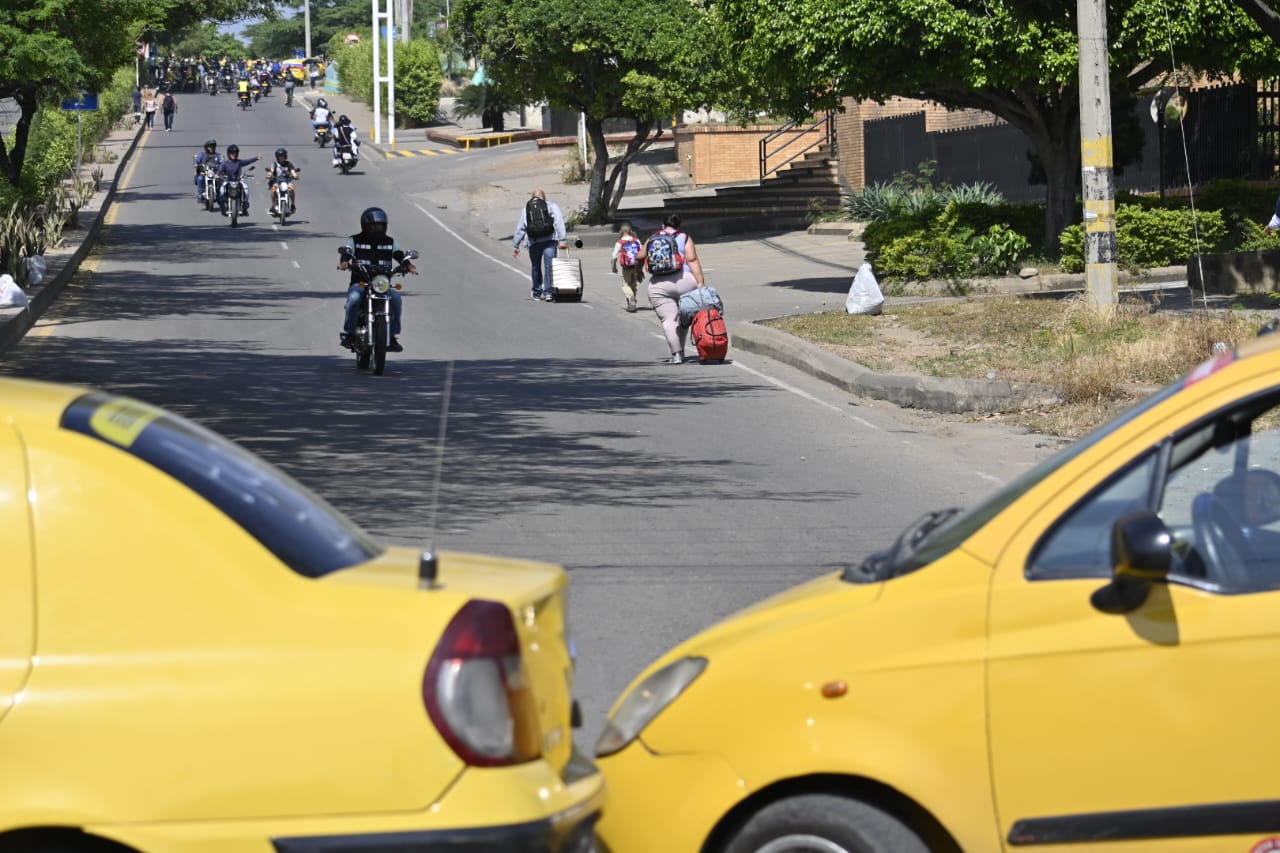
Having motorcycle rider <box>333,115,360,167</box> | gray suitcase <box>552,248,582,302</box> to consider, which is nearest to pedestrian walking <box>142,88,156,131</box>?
motorcycle rider <box>333,115,360,167</box>

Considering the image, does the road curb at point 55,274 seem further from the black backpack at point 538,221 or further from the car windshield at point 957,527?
the car windshield at point 957,527

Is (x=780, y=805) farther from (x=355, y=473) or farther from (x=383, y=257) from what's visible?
(x=383, y=257)

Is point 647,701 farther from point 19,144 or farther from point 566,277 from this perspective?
point 19,144

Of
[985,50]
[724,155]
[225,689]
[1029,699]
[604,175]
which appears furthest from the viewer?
[724,155]

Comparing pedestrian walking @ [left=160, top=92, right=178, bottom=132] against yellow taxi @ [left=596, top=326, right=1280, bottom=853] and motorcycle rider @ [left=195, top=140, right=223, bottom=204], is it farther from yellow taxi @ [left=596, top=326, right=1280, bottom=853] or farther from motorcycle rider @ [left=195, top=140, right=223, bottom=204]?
yellow taxi @ [left=596, top=326, right=1280, bottom=853]

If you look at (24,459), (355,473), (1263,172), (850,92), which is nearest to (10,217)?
(850,92)

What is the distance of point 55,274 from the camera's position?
27.8 metres

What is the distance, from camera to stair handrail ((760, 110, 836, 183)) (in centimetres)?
4431

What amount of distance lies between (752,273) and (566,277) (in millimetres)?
5165

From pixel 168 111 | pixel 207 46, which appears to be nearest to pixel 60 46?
pixel 168 111

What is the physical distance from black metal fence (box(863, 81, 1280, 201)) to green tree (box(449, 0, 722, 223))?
5661 millimetres

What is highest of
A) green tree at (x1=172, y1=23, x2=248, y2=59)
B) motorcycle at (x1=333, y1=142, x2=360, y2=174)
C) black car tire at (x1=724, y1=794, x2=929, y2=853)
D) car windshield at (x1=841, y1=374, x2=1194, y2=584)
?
green tree at (x1=172, y1=23, x2=248, y2=59)

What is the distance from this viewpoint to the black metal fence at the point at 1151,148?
95.1 feet

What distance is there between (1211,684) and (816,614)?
93 centimetres
